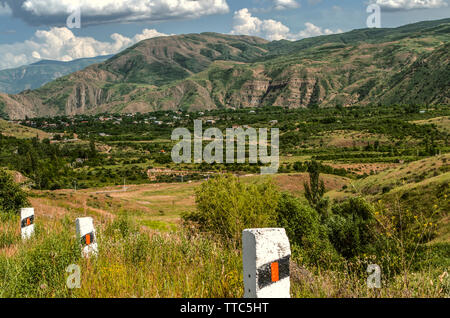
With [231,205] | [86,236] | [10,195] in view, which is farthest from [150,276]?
[10,195]

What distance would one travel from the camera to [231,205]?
22.4m

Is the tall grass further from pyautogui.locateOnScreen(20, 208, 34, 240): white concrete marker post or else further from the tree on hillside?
the tree on hillside

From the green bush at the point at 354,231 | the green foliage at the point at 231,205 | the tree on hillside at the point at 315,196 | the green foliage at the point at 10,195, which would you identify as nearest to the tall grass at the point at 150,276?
the green foliage at the point at 231,205

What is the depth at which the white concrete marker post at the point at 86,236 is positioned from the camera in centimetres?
640

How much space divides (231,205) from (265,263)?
18.4 metres

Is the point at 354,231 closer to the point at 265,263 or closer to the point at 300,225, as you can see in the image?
the point at 300,225

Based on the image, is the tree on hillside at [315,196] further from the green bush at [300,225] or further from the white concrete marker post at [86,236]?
the white concrete marker post at [86,236]

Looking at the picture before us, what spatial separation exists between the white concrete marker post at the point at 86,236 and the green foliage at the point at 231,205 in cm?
1283

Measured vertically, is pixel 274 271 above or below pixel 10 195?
above

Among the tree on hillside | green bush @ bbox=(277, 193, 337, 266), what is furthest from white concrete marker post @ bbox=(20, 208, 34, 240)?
the tree on hillside

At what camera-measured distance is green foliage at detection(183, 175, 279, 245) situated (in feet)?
70.7

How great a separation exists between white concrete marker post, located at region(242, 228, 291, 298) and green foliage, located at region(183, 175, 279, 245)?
15.0 m
